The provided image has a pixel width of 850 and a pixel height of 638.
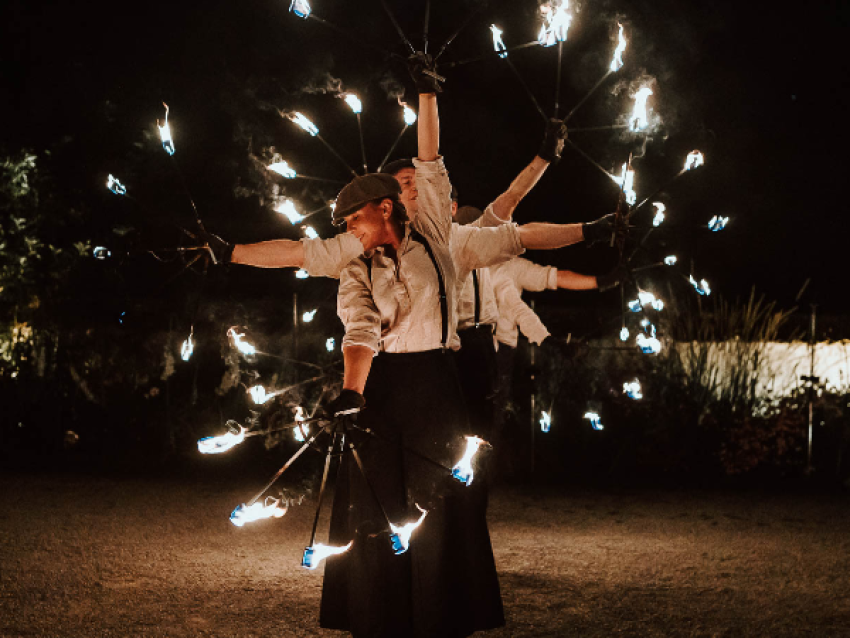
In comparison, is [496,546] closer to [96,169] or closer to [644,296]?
[644,296]

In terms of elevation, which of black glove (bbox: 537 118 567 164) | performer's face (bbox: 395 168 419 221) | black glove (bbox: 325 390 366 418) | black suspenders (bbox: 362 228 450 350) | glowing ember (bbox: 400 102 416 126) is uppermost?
glowing ember (bbox: 400 102 416 126)

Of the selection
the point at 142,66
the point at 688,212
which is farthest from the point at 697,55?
the point at 142,66

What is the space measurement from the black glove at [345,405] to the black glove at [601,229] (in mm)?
1152

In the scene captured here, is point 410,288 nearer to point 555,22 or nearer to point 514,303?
point 555,22

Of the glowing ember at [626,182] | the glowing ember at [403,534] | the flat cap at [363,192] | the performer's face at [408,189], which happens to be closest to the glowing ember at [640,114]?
the glowing ember at [626,182]

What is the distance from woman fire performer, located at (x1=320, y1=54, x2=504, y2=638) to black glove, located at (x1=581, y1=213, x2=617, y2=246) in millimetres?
589

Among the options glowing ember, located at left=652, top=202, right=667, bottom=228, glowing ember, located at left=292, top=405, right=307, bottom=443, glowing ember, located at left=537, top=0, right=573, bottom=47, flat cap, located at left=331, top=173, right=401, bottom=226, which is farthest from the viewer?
glowing ember, located at left=652, top=202, right=667, bottom=228

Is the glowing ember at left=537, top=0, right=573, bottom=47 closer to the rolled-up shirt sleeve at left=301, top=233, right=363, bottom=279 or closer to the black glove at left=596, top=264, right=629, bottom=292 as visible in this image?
the rolled-up shirt sleeve at left=301, top=233, right=363, bottom=279

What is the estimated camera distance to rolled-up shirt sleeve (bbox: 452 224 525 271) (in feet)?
12.1

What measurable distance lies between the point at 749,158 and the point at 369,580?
48.0 feet

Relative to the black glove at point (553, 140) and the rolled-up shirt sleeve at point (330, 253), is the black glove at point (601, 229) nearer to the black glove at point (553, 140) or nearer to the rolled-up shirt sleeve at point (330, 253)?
the black glove at point (553, 140)

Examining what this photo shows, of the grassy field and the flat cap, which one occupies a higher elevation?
the flat cap

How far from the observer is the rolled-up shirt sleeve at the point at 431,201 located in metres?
3.65

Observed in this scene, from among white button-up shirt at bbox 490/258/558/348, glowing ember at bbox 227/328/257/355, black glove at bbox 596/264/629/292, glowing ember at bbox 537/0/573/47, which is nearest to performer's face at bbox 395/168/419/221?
glowing ember at bbox 537/0/573/47
